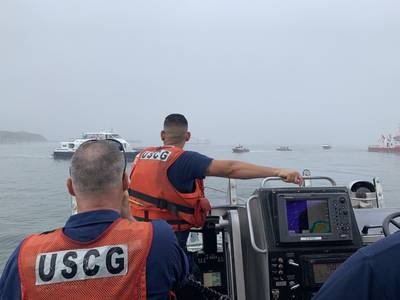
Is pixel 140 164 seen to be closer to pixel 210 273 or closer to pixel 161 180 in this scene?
pixel 161 180

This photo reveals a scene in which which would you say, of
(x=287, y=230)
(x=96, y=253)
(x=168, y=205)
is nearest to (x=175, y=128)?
(x=168, y=205)

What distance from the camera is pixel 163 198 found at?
120 inches

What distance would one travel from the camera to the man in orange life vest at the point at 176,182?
300 centimetres

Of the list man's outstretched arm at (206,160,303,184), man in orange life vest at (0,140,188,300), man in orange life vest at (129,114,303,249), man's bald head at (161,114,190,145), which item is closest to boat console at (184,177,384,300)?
man's outstretched arm at (206,160,303,184)

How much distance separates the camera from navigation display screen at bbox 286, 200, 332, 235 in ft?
8.99

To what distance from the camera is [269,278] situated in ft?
8.80

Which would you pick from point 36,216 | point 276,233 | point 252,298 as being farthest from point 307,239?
point 36,216

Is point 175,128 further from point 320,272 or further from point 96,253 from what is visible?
point 96,253

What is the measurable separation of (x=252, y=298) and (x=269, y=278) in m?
0.40

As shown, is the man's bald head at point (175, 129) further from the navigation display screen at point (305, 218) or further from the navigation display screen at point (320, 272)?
the navigation display screen at point (320, 272)

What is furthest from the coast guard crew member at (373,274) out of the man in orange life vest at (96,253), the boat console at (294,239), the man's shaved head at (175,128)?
the man's shaved head at (175,128)

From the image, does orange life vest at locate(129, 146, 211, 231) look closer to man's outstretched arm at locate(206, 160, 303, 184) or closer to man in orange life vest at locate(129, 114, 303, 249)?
man in orange life vest at locate(129, 114, 303, 249)

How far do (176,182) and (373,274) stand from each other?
2240 mm

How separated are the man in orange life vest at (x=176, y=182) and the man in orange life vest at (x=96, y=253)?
140 cm
